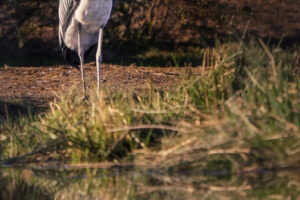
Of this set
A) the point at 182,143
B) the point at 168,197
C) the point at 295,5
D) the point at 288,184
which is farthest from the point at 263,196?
the point at 295,5

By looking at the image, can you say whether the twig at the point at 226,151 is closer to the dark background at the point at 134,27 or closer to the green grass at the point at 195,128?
the green grass at the point at 195,128

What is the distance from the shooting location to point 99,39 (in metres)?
7.89

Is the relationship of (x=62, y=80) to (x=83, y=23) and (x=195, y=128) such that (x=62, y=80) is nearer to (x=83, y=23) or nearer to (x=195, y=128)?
(x=83, y=23)

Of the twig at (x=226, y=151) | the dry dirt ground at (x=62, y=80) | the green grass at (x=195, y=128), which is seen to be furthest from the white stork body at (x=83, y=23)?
the twig at (x=226, y=151)

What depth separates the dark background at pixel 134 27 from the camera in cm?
1195

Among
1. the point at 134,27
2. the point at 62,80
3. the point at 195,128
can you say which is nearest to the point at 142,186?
the point at 195,128

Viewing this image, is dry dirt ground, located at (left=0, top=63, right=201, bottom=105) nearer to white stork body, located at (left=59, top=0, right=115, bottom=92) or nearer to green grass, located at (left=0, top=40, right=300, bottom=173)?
white stork body, located at (left=59, top=0, right=115, bottom=92)

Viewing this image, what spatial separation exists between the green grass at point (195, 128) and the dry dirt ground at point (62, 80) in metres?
2.09

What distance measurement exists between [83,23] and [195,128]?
3.87 m

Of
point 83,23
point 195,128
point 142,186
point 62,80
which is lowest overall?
point 62,80

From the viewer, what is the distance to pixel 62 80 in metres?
8.67

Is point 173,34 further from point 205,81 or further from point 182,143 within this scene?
point 182,143

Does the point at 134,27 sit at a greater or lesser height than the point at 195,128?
lesser

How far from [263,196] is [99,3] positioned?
448cm
